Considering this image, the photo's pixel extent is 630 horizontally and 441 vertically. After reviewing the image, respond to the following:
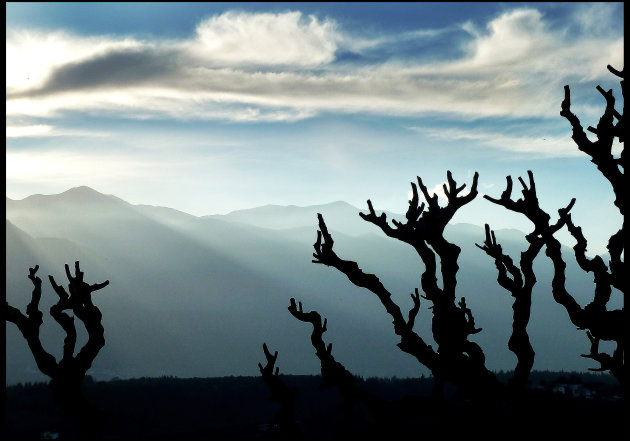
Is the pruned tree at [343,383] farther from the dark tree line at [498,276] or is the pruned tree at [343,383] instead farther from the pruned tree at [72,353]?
the pruned tree at [72,353]

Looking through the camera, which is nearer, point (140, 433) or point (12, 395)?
point (140, 433)

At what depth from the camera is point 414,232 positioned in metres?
11.5

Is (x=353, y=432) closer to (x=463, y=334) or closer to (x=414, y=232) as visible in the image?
(x=463, y=334)

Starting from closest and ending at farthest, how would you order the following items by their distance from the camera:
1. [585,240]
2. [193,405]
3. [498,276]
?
[498,276] → [585,240] → [193,405]

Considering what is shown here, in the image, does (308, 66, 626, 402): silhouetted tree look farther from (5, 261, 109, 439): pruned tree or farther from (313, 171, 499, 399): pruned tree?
(5, 261, 109, 439): pruned tree

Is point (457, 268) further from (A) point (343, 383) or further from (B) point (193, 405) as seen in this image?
(B) point (193, 405)

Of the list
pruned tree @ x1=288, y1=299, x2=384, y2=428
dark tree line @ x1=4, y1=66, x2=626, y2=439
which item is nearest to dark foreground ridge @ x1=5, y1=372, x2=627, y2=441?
pruned tree @ x1=288, y1=299, x2=384, y2=428

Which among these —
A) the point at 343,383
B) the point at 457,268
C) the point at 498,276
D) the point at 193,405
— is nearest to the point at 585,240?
the point at 498,276

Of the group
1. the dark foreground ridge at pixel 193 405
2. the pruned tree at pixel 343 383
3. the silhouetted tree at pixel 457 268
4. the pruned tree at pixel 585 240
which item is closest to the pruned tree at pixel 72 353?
the dark foreground ridge at pixel 193 405

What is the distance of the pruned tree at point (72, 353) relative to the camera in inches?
653

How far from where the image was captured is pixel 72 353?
53.1 ft

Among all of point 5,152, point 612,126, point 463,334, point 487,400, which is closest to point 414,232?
point 463,334

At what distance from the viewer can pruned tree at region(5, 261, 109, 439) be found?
1658cm

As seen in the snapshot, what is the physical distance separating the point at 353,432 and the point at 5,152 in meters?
7.32
